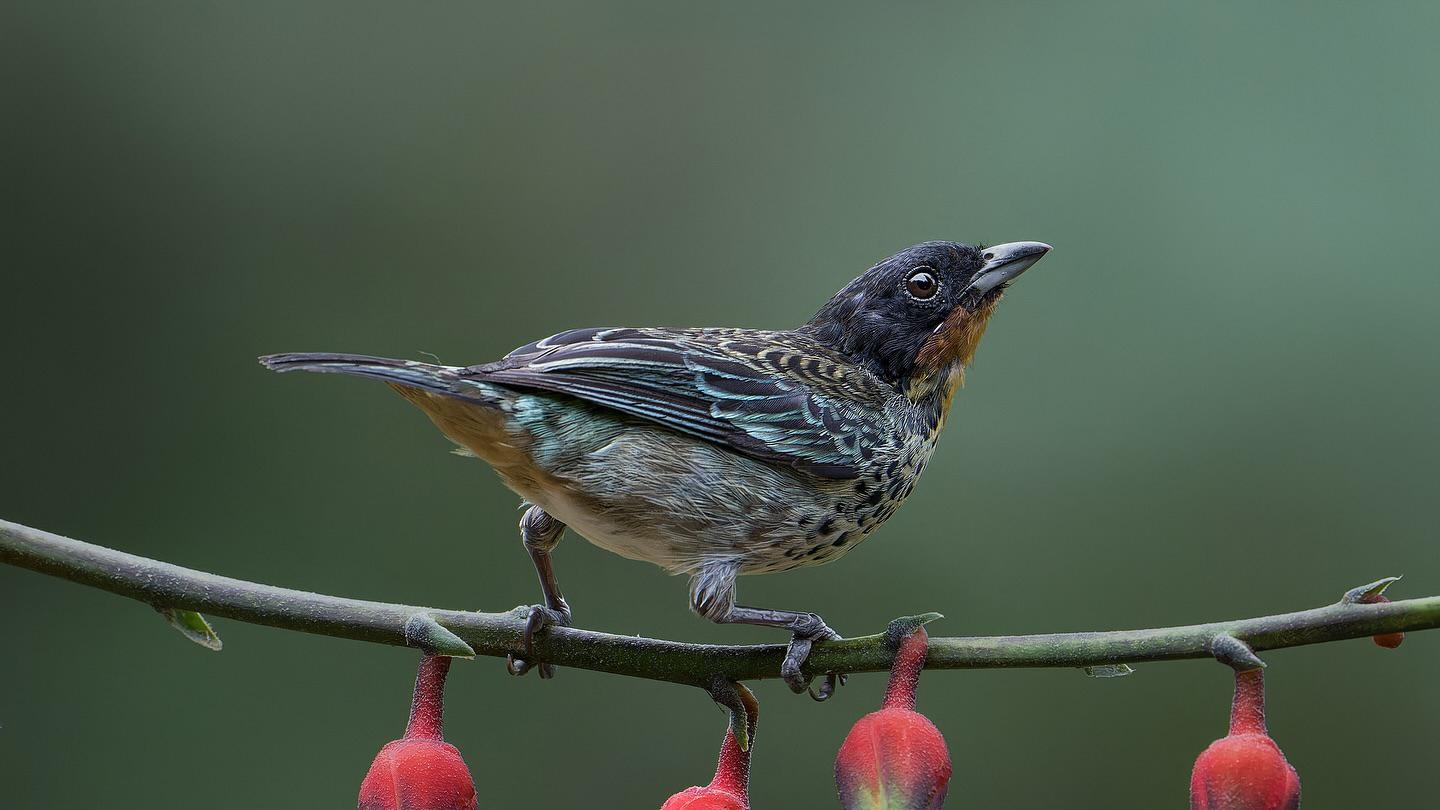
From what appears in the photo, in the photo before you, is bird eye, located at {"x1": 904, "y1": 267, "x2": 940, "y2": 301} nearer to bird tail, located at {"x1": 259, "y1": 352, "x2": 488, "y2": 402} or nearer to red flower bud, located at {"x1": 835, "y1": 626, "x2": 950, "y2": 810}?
bird tail, located at {"x1": 259, "y1": 352, "x2": 488, "y2": 402}

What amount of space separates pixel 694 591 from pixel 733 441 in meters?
0.33

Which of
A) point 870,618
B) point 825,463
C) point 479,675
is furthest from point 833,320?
point 479,675

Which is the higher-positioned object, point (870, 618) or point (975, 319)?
point (975, 319)

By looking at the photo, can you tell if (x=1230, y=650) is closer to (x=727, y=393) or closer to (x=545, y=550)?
(x=727, y=393)

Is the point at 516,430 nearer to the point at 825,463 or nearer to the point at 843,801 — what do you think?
the point at 825,463

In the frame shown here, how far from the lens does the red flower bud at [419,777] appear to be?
6.31 feet

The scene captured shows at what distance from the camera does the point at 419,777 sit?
1.93 meters

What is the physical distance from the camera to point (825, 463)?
2809mm

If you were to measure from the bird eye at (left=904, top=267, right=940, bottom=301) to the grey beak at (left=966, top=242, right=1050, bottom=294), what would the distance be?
0.08 m

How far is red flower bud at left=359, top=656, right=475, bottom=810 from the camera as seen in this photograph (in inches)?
75.7

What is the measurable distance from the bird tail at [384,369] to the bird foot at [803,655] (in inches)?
29.8

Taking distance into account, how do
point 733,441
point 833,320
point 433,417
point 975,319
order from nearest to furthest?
point 433,417 → point 733,441 → point 975,319 → point 833,320

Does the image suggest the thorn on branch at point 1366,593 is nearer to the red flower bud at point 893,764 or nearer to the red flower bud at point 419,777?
the red flower bud at point 893,764

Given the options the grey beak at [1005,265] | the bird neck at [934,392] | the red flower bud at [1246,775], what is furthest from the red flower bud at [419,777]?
the grey beak at [1005,265]
